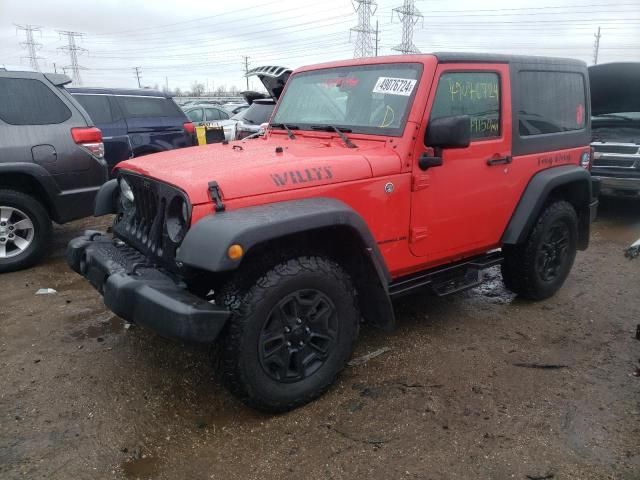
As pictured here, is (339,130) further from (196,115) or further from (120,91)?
(196,115)

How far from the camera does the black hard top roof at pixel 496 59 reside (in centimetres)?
340

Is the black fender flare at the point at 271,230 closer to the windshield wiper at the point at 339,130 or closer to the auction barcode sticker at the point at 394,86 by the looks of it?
the windshield wiper at the point at 339,130

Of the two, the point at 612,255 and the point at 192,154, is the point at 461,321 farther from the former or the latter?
the point at 612,255

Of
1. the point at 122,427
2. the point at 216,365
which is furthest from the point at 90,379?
the point at 216,365

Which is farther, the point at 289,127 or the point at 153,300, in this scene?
the point at 289,127

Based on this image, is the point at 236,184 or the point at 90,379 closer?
the point at 236,184

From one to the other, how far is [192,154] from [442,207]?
5.55ft

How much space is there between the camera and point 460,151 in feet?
11.3

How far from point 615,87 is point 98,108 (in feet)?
26.8

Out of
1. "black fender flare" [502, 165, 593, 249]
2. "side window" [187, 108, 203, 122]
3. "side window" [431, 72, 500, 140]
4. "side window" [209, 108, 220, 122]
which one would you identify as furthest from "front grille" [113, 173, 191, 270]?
"side window" [209, 108, 220, 122]

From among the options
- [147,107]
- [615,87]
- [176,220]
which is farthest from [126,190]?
[615,87]

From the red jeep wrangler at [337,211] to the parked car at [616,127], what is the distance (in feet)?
12.0

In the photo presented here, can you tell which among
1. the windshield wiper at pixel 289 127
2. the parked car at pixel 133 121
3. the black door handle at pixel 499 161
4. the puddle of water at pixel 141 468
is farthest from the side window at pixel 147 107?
the puddle of water at pixel 141 468

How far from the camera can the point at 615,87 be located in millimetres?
8297
